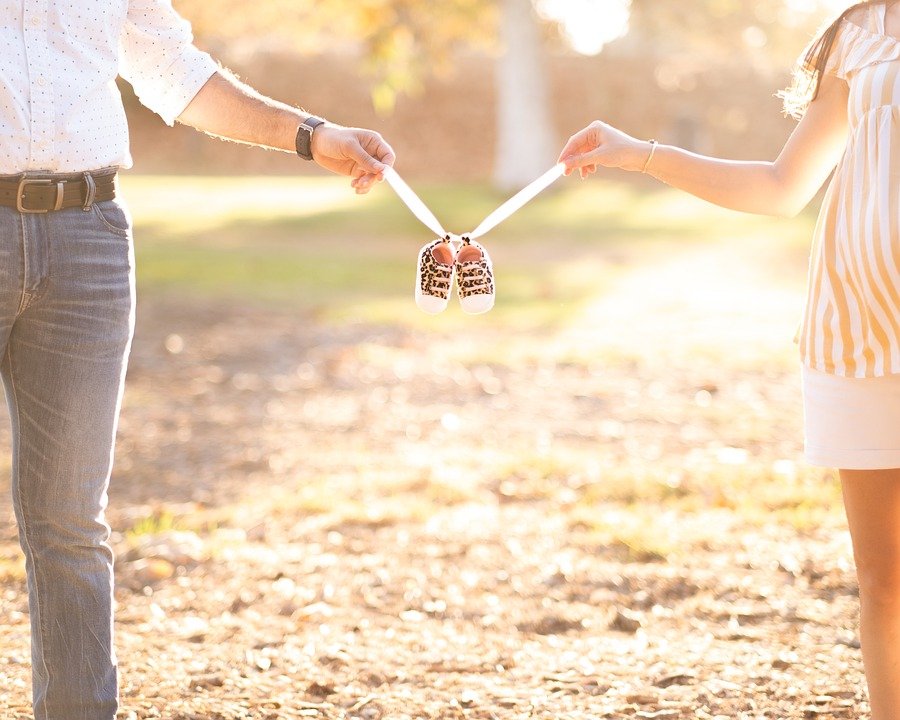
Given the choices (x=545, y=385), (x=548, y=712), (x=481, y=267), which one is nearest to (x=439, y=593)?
(x=548, y=712)

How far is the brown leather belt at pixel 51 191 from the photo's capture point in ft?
8.60

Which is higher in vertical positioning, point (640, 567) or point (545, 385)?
point (545, 385)

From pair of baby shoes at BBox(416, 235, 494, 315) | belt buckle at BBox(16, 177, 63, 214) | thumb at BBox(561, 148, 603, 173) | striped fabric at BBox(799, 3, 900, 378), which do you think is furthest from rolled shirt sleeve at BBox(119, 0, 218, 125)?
striped fabric at BBox(799, 3, 900, 378)

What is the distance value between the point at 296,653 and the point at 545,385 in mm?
4775

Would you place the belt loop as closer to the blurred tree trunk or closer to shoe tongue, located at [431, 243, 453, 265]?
shoe tongue, located at [431, 243, 453, 265]

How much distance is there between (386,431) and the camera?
7324mm

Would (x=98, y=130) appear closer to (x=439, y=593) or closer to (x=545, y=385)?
(x=439, y=593)

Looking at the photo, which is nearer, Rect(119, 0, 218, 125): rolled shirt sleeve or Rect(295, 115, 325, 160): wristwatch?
Rect(119, 0, 218, 125): rolled shirt sleeve

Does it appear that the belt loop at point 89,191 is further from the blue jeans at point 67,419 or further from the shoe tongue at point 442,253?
A: the shoe tongue at point 442,253

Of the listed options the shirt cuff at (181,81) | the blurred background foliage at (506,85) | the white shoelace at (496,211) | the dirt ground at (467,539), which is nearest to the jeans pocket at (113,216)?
the shirt cuff at (181,81)

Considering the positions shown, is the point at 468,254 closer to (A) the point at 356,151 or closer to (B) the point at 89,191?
(A) the point at 356,151

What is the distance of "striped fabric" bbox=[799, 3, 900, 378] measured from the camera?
8.59ft

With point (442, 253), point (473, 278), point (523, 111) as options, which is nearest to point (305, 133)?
point (442, 253)

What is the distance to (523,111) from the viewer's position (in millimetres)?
24031
